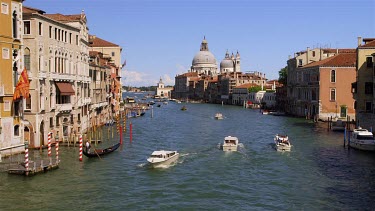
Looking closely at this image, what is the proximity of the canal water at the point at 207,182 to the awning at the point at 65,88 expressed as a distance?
3.39 meters

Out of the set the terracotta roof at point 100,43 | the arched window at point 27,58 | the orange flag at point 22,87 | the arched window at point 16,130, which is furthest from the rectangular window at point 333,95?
the arched window at point 16,130

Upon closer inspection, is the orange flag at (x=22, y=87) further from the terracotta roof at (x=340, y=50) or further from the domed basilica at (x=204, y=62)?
the domed basilica at (x=204, y=62)

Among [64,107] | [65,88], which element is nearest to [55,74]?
[65,88]

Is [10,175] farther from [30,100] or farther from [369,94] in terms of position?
[369,94]

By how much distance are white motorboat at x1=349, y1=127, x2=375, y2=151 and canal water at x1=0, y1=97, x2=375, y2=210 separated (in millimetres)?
521

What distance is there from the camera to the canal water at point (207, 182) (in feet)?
51.6

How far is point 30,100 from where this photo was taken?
79.7 ft

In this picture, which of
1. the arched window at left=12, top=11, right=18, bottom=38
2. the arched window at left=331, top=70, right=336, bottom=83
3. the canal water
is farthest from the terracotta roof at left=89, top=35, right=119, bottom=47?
the arched window at left=12, top=11, right=18, bottom=38

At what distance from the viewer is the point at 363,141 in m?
25.9

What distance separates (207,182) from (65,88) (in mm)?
12351

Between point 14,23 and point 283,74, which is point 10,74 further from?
point 283,74

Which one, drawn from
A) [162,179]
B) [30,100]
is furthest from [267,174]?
[30,100]

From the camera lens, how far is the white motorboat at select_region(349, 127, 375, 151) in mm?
25680

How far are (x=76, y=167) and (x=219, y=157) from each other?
25.3 feet
